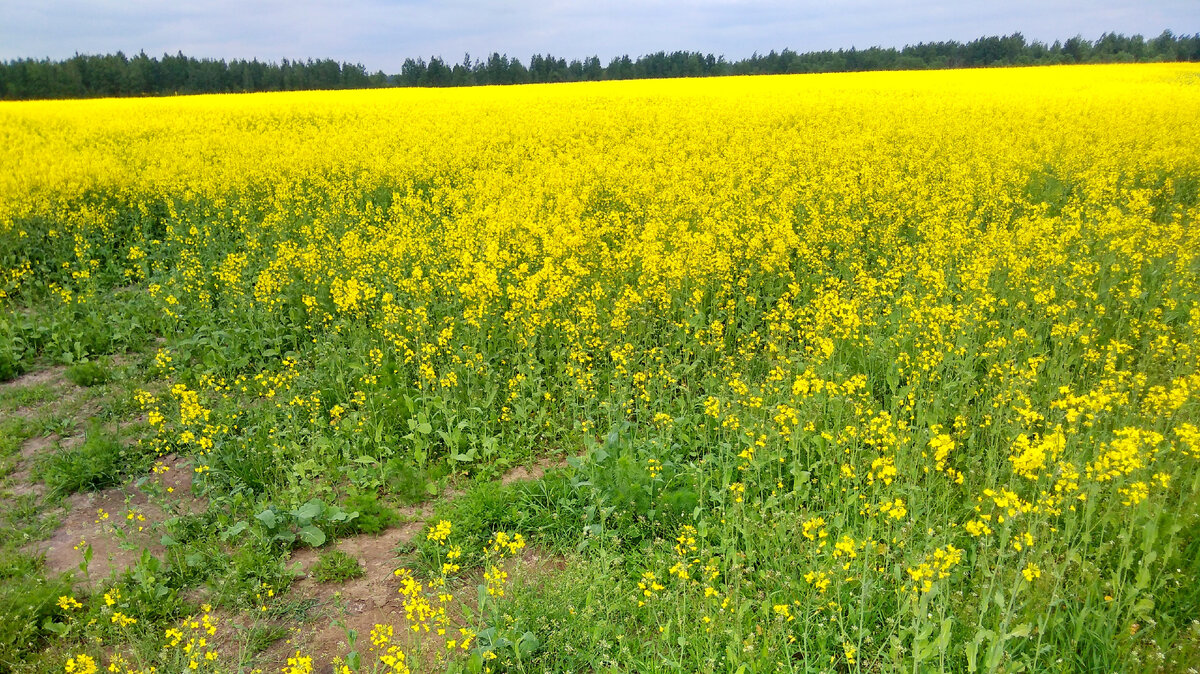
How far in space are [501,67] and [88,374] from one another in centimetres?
5920

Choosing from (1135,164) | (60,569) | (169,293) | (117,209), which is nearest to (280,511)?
(60,569)

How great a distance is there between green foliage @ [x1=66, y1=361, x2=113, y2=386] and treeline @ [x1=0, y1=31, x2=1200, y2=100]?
51605 millimetres

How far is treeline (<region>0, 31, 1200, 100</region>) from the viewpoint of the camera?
47.7 metres

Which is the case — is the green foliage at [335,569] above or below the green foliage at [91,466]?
below

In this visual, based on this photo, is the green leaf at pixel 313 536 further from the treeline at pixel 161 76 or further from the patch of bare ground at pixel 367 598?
the treeline at pixel 161 76

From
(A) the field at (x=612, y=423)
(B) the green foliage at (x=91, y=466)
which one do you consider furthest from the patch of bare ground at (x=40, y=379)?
(B) the green foliage at (x=91, y=466)

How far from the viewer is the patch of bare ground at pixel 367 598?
3.46 m

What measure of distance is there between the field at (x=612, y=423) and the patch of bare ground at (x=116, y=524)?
0.03 meters

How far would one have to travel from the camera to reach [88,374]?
6.69 meters

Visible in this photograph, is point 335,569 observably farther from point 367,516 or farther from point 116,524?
point 116,524

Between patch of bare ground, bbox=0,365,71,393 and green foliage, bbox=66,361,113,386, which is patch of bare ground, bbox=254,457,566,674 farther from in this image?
patch of bare ground, bbox=0,365,71,393

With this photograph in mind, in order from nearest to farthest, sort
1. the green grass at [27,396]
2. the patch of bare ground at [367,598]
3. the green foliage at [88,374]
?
1. the patch of bare ground at [367,598]
2. the green grass at [27,396]
3. the green foliage at [88,374]

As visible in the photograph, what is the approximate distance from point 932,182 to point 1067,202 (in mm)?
1863

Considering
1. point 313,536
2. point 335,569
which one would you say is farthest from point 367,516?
point 335,569
